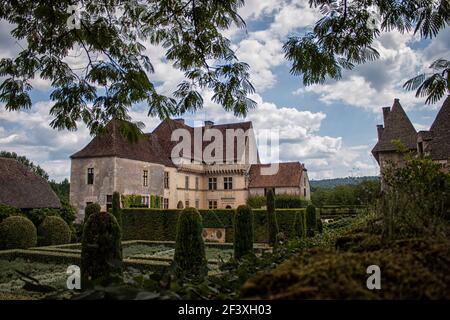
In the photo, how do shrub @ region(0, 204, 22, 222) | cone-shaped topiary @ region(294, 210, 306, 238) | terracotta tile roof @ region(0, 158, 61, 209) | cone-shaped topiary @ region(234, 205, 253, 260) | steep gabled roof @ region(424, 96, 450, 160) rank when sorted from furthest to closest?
terracotta tile roof @ region(0, 158, 61, 209) < cone-shaped topiary @ region(294, 210, 306, 238) < shrub @ region(0, 204, 22, 222) < steep gabled roof @ region(424, 96, 450, 160) < cone-shaped topiary @ region(234, 205, 253, 260)

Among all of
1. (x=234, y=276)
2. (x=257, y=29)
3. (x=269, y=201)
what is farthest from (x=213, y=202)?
(x=234, y=276)

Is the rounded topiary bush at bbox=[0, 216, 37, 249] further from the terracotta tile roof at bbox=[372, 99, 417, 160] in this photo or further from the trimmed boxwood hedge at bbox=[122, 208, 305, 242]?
the terracotta tile roof at bbox=[372, 99, 417, 160]

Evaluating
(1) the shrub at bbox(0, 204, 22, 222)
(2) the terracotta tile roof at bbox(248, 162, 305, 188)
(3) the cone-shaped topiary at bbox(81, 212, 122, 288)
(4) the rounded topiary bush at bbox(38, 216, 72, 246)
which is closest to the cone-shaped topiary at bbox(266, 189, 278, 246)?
(4) the rounded topiary bush at bbox(38, 216, 72, 246)

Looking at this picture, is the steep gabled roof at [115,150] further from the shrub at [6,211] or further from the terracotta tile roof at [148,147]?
the shrub at [6,211]

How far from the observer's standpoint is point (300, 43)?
405 cm

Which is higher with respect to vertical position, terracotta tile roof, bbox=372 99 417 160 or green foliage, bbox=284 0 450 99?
terracotta tile roof, bbox=372 99 417 160

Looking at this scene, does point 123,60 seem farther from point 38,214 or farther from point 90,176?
point 90,176

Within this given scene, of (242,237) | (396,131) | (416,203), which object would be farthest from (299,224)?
(416,203)

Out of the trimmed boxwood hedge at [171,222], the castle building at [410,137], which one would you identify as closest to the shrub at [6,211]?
the trimmed boxwood hedge at [171,222]

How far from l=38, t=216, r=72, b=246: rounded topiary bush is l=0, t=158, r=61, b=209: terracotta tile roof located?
92.5 inches

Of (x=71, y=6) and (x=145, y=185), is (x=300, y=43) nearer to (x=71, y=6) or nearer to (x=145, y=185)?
(x=71, y=6)

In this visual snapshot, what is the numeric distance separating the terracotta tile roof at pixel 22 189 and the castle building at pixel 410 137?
17518 mm

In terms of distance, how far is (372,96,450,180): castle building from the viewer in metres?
16.5

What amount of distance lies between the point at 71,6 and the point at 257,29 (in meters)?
2.29
